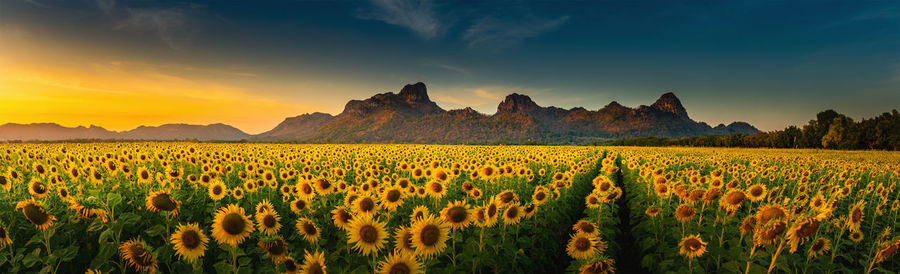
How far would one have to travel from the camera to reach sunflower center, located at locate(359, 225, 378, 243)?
339 cm

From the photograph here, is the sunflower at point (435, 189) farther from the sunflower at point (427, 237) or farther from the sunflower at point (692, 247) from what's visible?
the sunflower at point (692, 247)

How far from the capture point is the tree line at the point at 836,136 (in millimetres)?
67062

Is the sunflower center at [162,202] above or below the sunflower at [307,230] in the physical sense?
above

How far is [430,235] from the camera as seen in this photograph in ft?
11.1

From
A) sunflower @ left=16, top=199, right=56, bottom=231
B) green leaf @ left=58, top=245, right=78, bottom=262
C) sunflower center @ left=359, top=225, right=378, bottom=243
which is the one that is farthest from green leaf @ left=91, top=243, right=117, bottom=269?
sunflower center @ left=359, top=225, right=378, bottom=243

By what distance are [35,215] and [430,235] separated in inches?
154

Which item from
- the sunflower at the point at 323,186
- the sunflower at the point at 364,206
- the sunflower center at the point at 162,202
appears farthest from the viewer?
the sunflower at the point at 323,186

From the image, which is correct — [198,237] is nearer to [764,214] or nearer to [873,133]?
[764,214]

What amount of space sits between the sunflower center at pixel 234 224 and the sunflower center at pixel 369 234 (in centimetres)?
113

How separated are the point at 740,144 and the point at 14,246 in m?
113

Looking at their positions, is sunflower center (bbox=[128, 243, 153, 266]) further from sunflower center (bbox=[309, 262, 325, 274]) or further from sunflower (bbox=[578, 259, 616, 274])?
sunflower (bbox=[578, 259, 616, 274])

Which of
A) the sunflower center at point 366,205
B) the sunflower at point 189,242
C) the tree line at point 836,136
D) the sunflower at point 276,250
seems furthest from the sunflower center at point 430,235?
the tree line at point 836,136

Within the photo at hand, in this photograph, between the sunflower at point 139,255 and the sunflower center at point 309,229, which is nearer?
the sunflower at point 139,255

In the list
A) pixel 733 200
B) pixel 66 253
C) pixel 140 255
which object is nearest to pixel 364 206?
pixel 140 255
